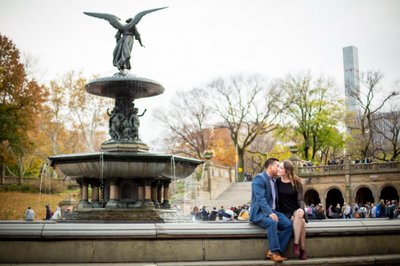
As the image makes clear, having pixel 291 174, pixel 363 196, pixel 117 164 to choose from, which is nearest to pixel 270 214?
pixel 291 174

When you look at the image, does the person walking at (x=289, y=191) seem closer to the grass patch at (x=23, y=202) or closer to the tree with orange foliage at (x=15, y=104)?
the grass patch at (x=23, y=202)

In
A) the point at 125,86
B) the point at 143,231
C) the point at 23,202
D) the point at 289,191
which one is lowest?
the point at 143,231

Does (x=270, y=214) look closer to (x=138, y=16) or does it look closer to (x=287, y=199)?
(x=287, y=199)

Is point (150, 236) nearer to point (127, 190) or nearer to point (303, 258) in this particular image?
point (303, 258)

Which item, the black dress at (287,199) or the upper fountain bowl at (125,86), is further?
the upper fountain bowl at (125,86)

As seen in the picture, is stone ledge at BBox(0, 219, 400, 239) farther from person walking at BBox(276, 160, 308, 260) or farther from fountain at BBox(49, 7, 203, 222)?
fountain at BBox(49, 7, 203, 222)

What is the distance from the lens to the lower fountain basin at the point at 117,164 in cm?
1437

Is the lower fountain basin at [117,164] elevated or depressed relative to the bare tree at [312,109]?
depressed

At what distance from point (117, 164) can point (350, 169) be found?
128 feet

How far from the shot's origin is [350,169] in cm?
4928

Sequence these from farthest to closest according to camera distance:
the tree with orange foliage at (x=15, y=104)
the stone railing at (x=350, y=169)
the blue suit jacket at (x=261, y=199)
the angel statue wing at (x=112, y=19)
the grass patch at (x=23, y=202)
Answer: the stone railing at (x=350, y=169) → the tree with orange foliage at (x=15, y=104) → the grass patch at (x=23, y=202) → the angel statue wing at (x=112, y=19) → the blue suit jacket at (x=261, y=199)

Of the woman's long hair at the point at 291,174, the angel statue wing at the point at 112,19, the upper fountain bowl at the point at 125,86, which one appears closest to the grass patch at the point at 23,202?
the upper fountain bowl at the point at 125,86

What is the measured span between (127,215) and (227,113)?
47.6m

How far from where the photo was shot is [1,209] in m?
39.9
